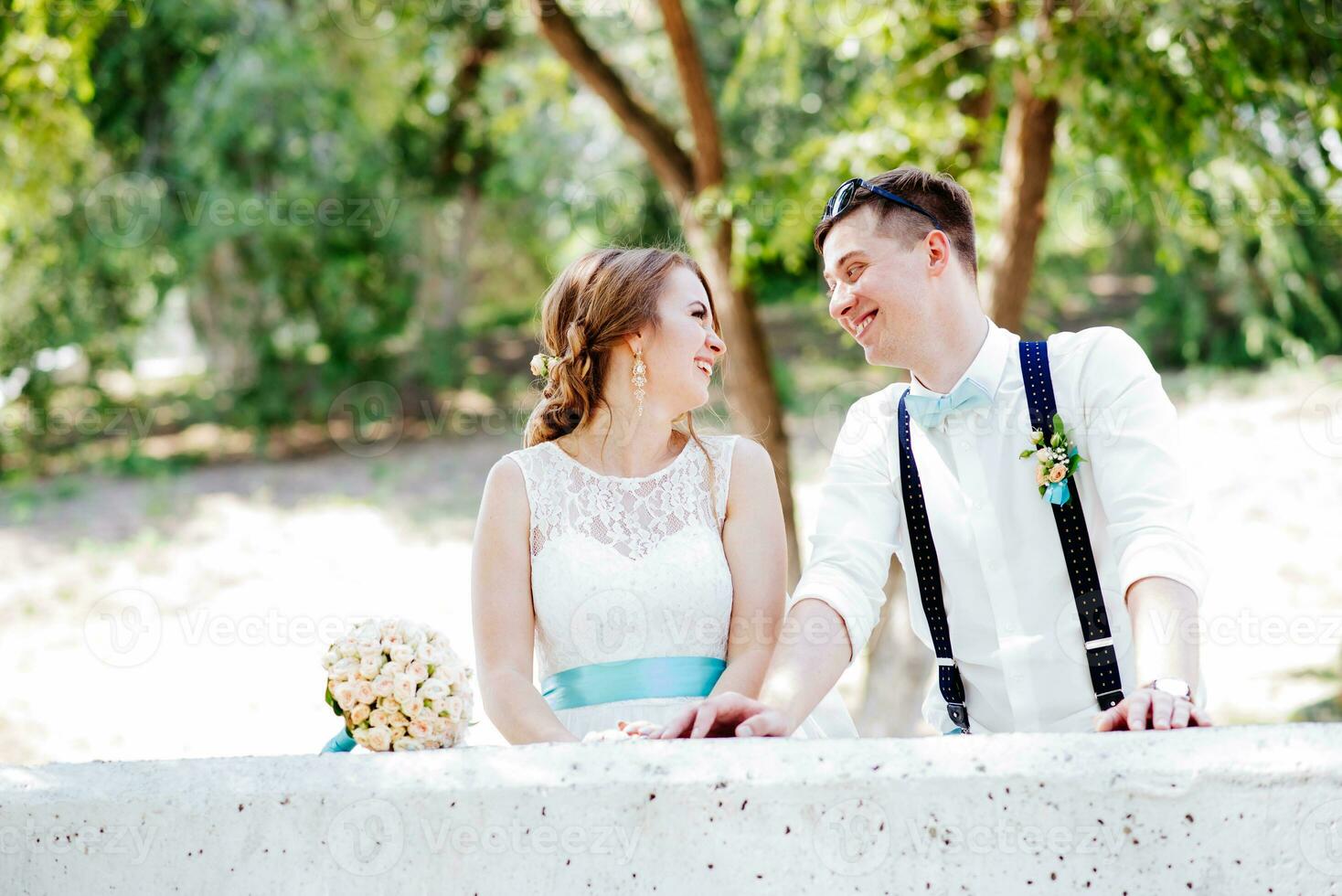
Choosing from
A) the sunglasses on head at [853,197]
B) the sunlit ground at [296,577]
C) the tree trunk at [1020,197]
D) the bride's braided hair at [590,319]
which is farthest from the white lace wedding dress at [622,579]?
the sunlit ground at [296,577]

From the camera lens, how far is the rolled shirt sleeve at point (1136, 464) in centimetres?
222

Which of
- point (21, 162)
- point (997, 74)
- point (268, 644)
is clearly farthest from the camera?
point (268, 644)

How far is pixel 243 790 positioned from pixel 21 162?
6159 millimetres

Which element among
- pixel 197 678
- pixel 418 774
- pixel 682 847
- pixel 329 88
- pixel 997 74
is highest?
pixel 329 88

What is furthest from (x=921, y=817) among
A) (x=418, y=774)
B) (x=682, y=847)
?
(x=418, y=774)

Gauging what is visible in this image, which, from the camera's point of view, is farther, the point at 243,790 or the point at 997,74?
the point at 997,74

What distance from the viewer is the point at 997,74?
196 inches

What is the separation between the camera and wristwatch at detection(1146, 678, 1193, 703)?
1955 millimetres

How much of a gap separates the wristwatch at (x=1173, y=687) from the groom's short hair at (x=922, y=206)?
3.27 ft

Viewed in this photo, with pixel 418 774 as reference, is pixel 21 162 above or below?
above

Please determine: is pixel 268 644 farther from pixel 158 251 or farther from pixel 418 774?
pixel 418 774

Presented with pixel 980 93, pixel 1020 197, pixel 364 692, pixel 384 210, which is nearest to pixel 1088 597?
pixel 364 692

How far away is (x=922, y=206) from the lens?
8.47ft

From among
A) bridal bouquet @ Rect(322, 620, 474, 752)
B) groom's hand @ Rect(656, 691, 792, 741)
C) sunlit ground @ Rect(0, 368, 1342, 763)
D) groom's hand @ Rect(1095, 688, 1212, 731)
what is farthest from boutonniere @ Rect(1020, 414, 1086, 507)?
sunlit ground @ Rect(0, 368, 1342, 763)
